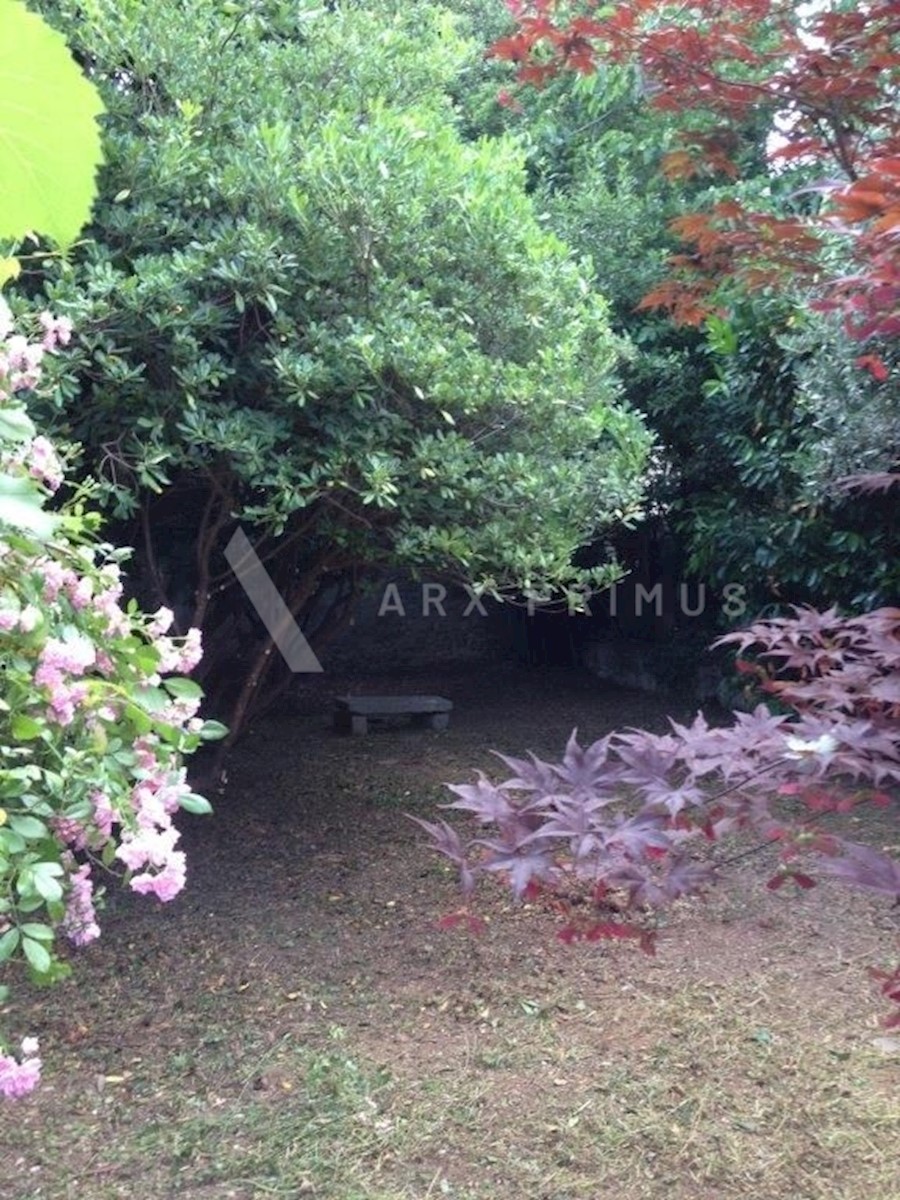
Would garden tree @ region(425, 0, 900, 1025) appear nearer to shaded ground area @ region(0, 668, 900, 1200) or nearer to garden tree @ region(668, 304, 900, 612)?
shaded ground area @ region(0, 668, 900, 1200)

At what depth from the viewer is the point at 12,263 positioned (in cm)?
113

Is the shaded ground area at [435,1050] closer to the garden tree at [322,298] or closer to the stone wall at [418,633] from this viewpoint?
the garden tree at [322,298]

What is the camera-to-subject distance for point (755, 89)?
8.42 feet

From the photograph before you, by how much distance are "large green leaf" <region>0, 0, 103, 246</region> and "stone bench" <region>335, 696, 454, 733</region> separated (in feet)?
21.6

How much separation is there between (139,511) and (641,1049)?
9.00ft

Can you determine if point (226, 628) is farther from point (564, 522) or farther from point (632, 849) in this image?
point (632, 849)

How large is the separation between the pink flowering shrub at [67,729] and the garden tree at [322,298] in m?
1.44

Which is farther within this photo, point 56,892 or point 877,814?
point 877,814

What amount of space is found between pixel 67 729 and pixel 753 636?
1427mm

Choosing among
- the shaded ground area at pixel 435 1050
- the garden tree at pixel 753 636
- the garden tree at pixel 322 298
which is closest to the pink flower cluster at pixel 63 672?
the garden tree at pixel 753 636

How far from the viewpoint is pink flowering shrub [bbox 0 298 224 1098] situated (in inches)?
70.7

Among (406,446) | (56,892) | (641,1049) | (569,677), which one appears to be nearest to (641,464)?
(406,446)

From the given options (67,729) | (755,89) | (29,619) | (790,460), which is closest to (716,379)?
(790,460)

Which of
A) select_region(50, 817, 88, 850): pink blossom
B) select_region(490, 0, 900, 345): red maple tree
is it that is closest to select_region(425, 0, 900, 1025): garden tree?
select_region(490, 0, 900, 345): red maple tree
